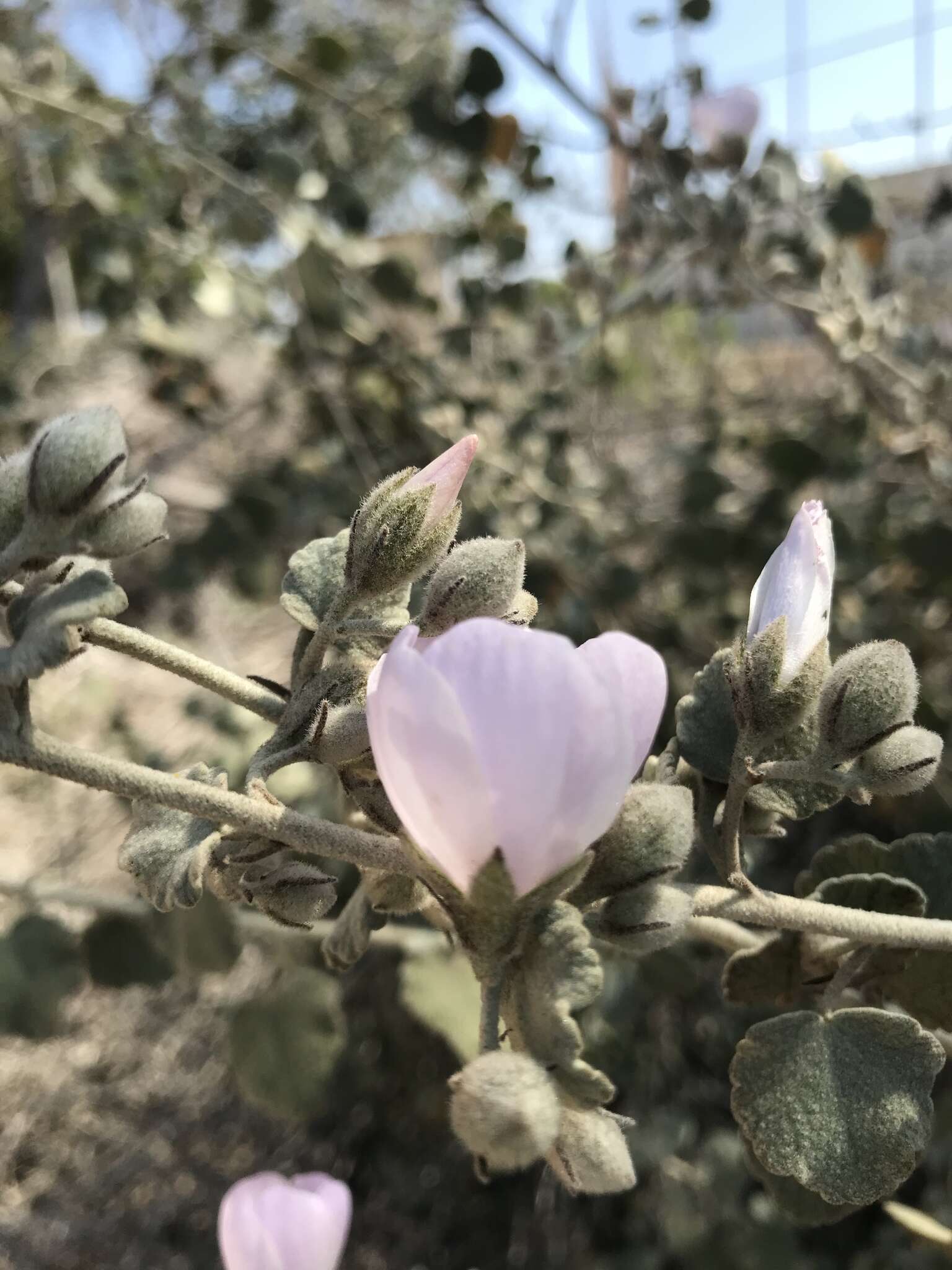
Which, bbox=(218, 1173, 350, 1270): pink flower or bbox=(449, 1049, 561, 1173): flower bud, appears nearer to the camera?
bbox=(449, 1049, 561, 1173): flower bud

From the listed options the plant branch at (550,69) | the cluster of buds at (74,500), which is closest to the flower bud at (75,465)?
the cluster of buds at (74,500)

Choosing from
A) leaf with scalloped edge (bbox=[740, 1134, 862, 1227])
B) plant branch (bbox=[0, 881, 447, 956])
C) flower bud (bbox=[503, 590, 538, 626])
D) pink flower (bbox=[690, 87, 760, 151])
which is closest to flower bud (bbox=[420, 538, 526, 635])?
flower bud (bbox=[503, 590, 538, 626])

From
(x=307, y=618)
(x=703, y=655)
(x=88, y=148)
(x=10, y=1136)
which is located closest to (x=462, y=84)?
(x=703, y=655)

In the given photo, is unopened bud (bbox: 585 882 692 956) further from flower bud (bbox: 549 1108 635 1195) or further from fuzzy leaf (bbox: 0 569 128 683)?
fuzzy leaf (bbox: 0 569 128 683)

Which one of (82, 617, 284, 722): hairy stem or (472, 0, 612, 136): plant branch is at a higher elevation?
(472, 0, 612, 136): plant branch

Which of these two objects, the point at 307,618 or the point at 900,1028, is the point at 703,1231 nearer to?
the point at 900,1028

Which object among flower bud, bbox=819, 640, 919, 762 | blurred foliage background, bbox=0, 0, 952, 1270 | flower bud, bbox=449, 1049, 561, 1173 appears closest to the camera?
flower bud, bbox=449, 1049, 561, 1173
